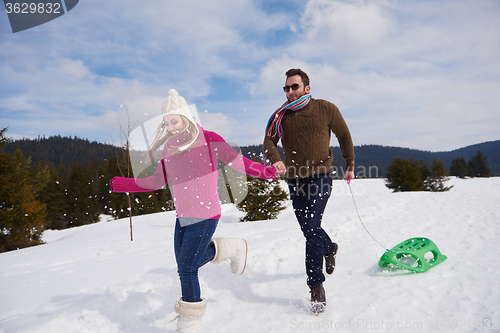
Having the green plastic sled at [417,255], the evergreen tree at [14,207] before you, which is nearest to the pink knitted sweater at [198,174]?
the green plastic sled at [417,255]

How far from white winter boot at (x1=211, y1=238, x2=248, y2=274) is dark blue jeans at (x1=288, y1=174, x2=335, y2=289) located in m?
0.72

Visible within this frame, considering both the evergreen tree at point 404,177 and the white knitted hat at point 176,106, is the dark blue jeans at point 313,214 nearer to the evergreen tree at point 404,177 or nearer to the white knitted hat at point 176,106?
the white knitted hat at point 176,106

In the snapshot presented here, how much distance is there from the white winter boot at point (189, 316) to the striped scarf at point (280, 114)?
1.82 m

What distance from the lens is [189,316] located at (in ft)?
7.13

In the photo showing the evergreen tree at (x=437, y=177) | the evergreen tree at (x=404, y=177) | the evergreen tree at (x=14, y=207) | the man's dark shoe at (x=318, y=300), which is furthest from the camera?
the evergreen tree at (x=437, y=177)

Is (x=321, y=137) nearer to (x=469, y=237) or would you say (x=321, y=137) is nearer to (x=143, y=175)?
(x=143, y=175)

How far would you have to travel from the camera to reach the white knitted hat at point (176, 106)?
7.81 feet

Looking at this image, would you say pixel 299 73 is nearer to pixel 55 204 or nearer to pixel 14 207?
pixel 14 207

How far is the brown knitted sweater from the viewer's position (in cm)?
277

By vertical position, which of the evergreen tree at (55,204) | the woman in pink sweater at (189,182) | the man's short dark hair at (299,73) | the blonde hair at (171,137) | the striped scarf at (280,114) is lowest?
the evergreen tree at (55,204)

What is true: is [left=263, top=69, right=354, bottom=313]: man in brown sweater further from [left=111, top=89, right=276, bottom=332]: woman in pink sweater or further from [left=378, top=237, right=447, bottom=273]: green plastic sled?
[left=378, top=237, right=447, bottom=273]: green plastic sled

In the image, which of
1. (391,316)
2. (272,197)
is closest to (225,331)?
(391,316)

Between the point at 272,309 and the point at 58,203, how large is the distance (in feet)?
140

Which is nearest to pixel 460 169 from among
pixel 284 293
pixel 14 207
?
pixel 284 293
